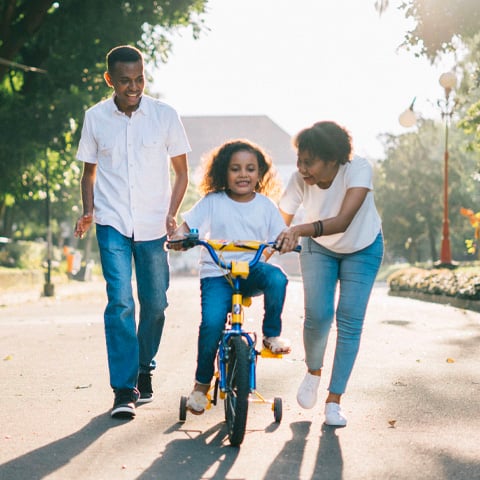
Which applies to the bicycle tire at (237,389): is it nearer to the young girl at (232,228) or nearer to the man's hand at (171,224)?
the young girl at (232,228)

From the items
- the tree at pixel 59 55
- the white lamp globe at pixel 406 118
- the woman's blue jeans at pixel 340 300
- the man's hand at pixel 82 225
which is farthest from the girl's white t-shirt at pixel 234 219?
the white lamp globe at pixel 406 118

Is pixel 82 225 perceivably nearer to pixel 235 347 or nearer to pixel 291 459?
pixel 235 347

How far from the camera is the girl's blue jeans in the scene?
4.98 meters

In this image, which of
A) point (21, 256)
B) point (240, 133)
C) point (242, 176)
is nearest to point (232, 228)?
point (242, 176)

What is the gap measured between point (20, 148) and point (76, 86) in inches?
80.2

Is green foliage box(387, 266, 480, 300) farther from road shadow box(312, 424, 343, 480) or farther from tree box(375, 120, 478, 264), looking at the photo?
tree box(375, 120, 478, 264)

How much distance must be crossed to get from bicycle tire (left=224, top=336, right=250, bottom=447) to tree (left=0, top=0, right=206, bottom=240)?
1457cm

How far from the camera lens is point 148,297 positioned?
5914mm

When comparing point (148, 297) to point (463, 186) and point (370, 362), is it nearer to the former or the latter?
point (370, 362)

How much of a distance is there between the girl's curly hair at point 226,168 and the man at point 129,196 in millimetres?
489

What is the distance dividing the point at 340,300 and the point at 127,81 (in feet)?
5.92

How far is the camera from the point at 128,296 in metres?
5.70

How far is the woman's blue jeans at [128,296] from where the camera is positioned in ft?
18.4

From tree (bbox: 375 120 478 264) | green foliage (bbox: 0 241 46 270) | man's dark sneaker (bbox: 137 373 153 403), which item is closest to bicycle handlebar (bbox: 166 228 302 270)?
man's dark sneaker (bbox: 137 373 153 403)
